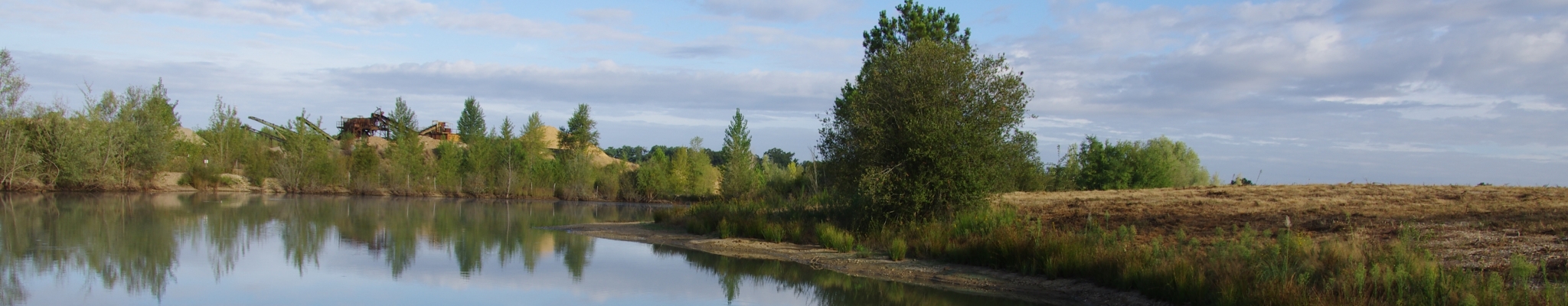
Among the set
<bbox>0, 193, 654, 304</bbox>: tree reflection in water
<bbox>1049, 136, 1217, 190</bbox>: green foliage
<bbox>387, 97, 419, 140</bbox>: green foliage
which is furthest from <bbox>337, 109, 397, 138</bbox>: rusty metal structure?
<bbox>1049, 136, 1217, 190</bbox>: green foliage

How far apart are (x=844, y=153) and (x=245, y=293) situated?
10.6m

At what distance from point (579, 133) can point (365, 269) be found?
46155 millimetres

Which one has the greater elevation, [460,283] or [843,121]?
[843,121]

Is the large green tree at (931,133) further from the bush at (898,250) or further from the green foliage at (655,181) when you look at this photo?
the green foliage at (655,181)

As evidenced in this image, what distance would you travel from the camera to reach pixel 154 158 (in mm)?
43719

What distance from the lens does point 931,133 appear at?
16.6 m

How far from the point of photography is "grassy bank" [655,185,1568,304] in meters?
8.79

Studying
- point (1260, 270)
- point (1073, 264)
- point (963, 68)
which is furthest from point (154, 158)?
point (1260, 270)

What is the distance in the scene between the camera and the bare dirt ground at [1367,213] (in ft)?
36.8

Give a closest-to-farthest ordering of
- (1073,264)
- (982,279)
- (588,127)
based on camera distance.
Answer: (1073,264) → (982,279) → (588,127)

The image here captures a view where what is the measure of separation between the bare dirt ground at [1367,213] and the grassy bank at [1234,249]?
0.06 m

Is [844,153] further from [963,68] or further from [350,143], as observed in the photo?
[350,143]

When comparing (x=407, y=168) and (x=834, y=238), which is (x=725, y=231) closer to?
(x=834, y=238)

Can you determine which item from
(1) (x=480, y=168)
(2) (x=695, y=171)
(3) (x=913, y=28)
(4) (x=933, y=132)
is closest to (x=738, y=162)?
(2) (x=695, y=171)
